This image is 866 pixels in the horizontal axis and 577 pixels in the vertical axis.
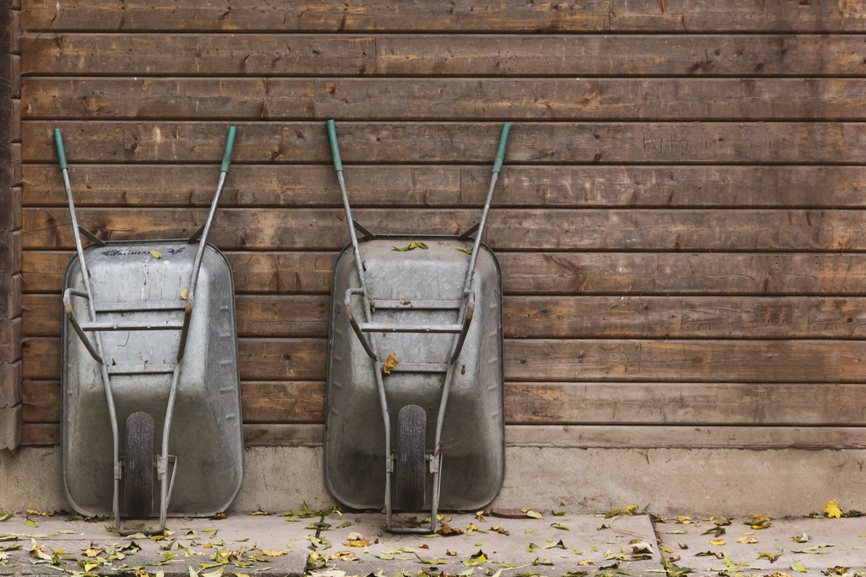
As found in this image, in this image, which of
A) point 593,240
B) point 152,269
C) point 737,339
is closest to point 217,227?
point 152,269

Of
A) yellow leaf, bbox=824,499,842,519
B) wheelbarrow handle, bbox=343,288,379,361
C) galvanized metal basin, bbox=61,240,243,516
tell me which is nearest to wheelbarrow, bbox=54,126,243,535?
galvanized metal basin, bbox=61,240,243,516

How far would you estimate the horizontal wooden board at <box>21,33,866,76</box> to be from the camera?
319cm

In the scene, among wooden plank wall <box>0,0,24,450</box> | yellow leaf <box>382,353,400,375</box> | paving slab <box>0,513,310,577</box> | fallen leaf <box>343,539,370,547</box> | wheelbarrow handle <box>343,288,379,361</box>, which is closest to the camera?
paving slab <box>0,513,310,577</box>

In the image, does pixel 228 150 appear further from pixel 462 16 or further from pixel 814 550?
pixel 814 550

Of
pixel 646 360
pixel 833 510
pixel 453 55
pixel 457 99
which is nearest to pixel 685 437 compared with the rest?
pixel 646 360

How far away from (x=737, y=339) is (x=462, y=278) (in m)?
1.21

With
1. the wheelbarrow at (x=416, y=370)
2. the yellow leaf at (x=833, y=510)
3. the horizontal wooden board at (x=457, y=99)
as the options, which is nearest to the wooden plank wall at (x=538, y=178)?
the horizontal wooden board at (x=457, y=99)

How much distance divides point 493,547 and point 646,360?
1.03 metres

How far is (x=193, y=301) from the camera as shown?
301 cm

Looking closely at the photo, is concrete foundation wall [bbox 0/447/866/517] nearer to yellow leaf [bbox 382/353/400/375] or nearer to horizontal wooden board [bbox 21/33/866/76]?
yellow leaf [bbox 382/353/400/375]

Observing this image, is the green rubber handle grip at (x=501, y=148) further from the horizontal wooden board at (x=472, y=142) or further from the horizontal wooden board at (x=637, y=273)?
the horizontal wooden board at (x=637, y=273)

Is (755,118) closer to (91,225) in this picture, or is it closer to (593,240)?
(593,240)

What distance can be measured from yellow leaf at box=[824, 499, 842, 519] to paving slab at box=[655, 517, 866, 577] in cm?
3

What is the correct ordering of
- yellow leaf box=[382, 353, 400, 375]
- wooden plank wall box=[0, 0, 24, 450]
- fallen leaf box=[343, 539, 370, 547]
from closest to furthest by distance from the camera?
1. fallen leaf box=[343, 539, 370, 547]
2. yellow leaf box=[382, 353, 400, 375]
3. wooden plank wall box=[0, 0, 24, 450]
